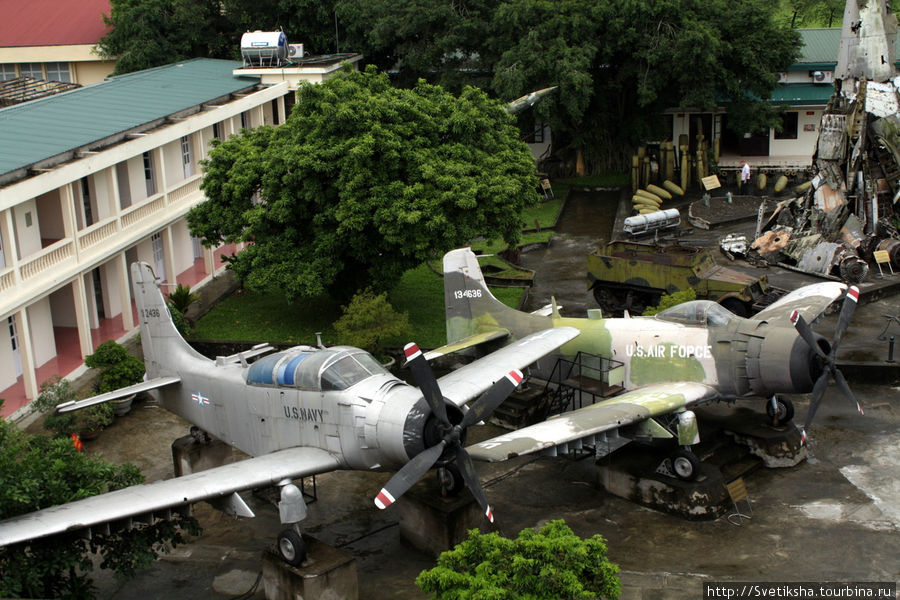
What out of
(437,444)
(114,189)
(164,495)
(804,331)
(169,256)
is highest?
(114,189)

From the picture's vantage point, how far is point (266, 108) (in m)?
46.2

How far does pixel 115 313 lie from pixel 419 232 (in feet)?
39.1

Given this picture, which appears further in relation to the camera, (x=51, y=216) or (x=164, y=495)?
(x=51, y=216)

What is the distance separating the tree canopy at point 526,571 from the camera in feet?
45.2

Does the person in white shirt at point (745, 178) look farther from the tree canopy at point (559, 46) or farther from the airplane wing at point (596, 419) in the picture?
the airplane wing at point (596, 419)

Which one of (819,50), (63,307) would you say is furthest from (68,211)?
(819,50)

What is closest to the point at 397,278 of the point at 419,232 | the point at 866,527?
the point at 419,232

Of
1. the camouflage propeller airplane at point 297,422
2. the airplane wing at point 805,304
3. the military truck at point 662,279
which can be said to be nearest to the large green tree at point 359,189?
the military truck at point 662,279

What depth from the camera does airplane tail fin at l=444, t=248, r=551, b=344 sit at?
85.1 ft

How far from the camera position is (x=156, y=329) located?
74.6 feet

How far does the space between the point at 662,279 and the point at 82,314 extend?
18.2 m

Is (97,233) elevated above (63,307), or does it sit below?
above

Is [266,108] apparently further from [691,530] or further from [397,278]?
[691,530]

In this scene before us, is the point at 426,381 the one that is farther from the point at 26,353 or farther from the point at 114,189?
the point at 114,189
